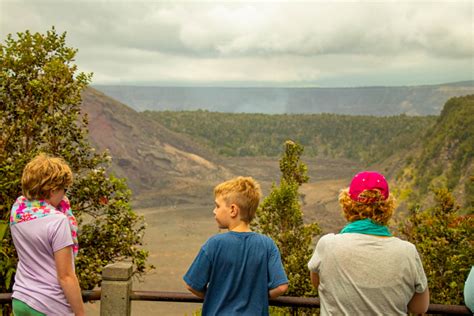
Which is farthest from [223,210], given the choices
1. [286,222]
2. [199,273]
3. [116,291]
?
[286,222]

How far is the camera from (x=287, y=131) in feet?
Answer: 570

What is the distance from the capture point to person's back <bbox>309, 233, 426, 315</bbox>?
3.93 meters

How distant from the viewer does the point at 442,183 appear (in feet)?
177

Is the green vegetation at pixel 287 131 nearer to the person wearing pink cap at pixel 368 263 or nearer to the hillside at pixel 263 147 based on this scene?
the hillside at pixel 263 147

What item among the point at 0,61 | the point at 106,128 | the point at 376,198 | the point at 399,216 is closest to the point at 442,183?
the point at 399,216

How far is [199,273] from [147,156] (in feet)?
331

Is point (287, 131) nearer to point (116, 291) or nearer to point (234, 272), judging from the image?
→ point (116, 291)

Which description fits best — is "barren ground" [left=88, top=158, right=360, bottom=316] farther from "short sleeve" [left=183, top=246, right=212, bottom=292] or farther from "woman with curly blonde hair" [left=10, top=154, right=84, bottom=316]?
"short sleeve" [left=183, top=246, right=212, bottom=292]

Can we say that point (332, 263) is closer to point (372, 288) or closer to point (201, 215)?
point (372, 288)

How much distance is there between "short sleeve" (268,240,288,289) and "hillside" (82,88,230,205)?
8303 centimetres

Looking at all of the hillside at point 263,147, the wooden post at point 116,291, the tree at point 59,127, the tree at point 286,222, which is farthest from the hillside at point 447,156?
the wooden post at point 116,291

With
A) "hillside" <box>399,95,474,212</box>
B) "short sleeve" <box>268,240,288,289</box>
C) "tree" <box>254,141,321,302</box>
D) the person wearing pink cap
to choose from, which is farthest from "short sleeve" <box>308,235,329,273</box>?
"hillside" <box>399,95,474,212</box>

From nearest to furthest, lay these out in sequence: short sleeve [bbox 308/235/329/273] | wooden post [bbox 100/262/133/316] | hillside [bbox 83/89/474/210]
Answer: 1. short sleeve [bbox 308/235/329/273]
2. wooden post [bbox 100/262/133/316]
3. hillside [bbox 83/89/474/210]

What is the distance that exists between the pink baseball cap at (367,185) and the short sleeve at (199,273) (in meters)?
1.06
